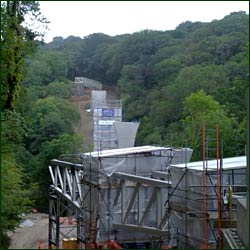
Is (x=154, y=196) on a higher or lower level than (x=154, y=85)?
lower

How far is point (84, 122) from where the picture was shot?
3916cm

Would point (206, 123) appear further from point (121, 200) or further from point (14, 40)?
point (14, 40)

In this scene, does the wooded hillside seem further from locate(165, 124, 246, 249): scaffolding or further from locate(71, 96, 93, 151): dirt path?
locate(165, 124, 246, 249): scaffolding

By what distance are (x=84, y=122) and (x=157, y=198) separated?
27.2 meters

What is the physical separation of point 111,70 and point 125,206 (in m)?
33.4

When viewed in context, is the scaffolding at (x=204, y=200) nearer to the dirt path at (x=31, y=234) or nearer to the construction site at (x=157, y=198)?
the construction site at (x=157, y=198)

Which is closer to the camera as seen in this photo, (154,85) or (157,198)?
(157,198)

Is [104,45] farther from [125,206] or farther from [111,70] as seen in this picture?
[125,206]

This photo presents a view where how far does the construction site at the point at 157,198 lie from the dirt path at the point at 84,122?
54.7ft

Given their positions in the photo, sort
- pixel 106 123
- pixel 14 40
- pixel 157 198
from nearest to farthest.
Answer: pixel 14 40 < pixel 157 198 < pixel 106 123

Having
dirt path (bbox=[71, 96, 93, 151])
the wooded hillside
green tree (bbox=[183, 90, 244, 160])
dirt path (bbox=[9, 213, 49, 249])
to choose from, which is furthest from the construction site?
dirt path (bbox=[71, 96, 93, 151])

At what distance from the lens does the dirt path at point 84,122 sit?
37.0 meters

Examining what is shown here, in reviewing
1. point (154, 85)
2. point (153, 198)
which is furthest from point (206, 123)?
point (153, 198)

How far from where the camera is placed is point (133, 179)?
12.4 meters
